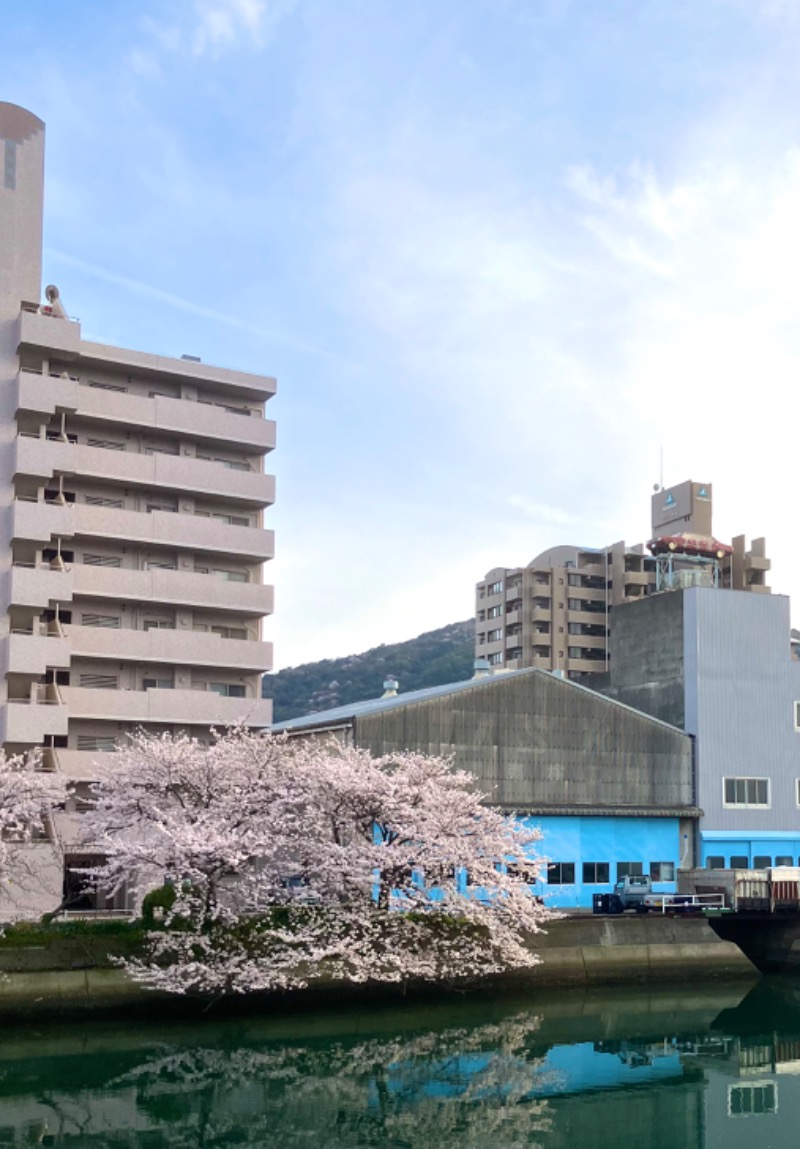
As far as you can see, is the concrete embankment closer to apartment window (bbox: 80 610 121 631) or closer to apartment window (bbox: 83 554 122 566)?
apartment window (bbox: 80 610 121 631)

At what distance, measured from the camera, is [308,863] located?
37.2 meters

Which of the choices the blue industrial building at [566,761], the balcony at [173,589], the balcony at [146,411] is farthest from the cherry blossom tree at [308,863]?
the balcony at [146,411]

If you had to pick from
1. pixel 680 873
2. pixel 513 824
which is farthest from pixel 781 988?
pixel 513 824

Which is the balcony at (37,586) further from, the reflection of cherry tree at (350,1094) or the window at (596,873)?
the window at (596,873)

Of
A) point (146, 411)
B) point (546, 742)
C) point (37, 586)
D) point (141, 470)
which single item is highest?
point (146, 411)

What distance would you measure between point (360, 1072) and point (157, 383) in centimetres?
3066

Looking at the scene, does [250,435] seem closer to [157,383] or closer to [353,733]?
[157,383]

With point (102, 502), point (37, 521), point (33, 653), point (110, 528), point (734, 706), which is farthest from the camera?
point (734, 706)

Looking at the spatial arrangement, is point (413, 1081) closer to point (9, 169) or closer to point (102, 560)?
point (102, 560)

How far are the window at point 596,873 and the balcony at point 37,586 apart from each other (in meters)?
21.3

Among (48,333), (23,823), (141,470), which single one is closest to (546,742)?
(141,470)

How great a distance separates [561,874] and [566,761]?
4.14m

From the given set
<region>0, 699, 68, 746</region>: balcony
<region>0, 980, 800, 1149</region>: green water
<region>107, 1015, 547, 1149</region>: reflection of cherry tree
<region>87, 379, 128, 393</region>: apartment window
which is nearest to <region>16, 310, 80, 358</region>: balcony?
<region>87, 379, 128, 393</region>: apartment window

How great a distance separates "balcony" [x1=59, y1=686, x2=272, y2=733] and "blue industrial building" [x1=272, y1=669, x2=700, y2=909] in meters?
2.78
